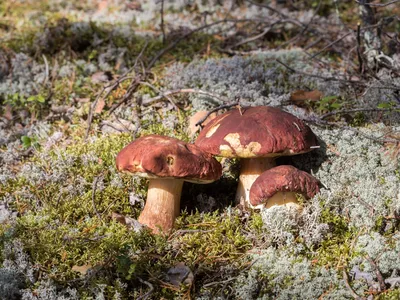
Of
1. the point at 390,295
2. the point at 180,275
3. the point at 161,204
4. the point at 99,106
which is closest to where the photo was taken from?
the point at 390,295

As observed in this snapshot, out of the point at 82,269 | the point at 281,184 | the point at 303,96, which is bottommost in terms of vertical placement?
the point at 82,269

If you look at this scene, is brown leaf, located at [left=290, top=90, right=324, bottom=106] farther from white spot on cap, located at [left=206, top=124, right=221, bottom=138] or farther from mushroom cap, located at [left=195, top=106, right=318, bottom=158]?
white spot on cap, located at [left=206, top=124, right=221, bottom=138]

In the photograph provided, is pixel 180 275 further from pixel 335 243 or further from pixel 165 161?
pixel 335 243

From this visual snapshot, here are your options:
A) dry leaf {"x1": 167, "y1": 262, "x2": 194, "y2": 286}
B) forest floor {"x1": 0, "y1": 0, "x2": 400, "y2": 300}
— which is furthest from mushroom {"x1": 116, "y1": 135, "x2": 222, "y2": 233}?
dry leaf {"x1": 167, "y1": 262, "x2": 194, "y2": 286}

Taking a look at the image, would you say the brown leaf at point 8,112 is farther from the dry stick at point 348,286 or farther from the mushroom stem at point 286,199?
the dry stick at point 348,286

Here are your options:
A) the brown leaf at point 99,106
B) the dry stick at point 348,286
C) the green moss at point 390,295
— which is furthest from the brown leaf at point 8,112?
the green moss at point 390,295

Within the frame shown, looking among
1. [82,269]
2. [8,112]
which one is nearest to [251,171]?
[82,269]
